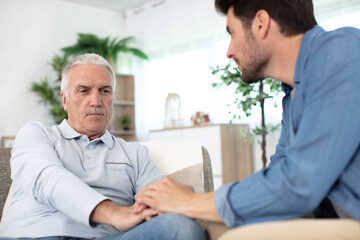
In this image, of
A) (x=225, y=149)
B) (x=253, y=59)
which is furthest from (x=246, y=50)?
(x=225, y=149)

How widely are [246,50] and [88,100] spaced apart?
835mm

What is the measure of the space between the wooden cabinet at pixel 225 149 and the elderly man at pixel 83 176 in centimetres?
309

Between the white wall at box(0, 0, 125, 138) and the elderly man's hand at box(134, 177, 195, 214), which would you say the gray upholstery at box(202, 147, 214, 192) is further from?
the white wall at box(0, 0, 125, 138)

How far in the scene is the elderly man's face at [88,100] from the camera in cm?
181

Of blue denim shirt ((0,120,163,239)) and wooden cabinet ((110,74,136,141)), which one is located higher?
wooden cabinet ((110,74,136,141))

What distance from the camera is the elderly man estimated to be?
123 cm

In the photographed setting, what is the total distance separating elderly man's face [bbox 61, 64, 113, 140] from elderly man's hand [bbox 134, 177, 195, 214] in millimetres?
654

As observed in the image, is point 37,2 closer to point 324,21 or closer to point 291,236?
point 324,21

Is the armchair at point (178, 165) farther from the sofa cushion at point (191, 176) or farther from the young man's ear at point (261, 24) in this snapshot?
the young man's ear at point (261, 24)

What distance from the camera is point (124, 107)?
22.5ft

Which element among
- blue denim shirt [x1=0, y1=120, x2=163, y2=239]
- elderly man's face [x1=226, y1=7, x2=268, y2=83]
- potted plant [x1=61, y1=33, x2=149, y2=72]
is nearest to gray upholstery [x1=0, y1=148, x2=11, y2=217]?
blue denim shirt [x1=0, y1=120, x2=163, y2=239]

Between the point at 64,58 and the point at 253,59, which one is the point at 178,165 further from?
the point at 64,58

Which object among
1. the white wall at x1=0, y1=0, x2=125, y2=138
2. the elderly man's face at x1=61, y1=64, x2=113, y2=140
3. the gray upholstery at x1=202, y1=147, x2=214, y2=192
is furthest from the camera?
the white wall at x1=0, y1=0, x2=125, y2=138

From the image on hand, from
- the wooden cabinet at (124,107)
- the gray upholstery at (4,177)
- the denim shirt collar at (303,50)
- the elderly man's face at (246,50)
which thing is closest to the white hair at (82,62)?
the gray upholstery at (4,177)
